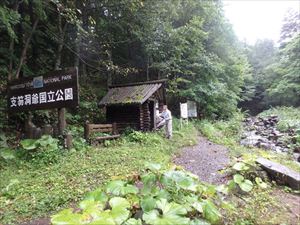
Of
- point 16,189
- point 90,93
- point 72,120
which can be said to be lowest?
point 16,189

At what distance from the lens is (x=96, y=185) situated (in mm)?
6398

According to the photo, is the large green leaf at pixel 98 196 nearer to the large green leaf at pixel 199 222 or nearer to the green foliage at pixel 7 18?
the large green leaf at pixel 199 222

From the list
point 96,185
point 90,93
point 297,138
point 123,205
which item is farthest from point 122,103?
point 123,205

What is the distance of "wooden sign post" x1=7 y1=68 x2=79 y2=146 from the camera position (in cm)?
857

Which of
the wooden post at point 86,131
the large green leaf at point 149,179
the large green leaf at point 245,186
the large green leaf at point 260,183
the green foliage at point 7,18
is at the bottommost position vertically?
the large green leaf at point 260,183

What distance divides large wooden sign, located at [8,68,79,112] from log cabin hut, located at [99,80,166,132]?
176 inches

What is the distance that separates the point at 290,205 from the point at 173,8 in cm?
1324

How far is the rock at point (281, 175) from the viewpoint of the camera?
630cm

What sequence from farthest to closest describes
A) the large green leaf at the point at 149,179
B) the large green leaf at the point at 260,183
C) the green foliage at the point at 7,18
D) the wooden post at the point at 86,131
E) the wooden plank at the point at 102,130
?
the wooden plank at the point at 102,130
the wooden post at the point at 86,131
the green foliage at the point at 7,18
the large green leaf at the point at 260,183
the large green leaf at the point at 149,179

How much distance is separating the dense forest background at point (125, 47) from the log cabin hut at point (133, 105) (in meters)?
1.14

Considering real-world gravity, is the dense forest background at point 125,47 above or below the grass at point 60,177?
above

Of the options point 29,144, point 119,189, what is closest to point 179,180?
point 119,189

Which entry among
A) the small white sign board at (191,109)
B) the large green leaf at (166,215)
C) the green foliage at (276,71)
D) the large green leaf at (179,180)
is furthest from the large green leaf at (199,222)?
the green foliage at (276,71)

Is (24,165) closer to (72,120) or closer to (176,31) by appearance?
(72,120)
